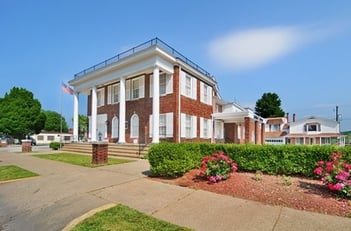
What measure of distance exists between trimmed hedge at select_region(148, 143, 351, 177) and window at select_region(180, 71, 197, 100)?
984 centimetres

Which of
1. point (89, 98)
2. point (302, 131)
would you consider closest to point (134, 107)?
point (89, 98)

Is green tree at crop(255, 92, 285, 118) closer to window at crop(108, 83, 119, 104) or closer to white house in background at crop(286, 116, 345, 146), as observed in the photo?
white house in background at crop(286, 116, 345, 146)

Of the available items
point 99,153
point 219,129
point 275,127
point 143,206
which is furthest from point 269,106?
point 143,206

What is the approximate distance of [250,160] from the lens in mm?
8258

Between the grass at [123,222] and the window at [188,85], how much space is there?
13.9 meters

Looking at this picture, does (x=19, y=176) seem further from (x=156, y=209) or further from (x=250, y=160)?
(x=250, y=160)

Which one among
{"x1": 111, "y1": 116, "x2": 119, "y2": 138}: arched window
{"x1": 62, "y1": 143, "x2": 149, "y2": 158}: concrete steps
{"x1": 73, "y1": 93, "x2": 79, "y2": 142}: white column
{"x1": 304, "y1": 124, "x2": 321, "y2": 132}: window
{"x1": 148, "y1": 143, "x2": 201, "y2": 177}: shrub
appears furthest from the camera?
{"x1": 304, "y1": 124, "x2": 321, "y2": 132}: window

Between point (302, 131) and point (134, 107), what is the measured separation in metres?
33.1

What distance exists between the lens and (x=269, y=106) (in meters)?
52.5

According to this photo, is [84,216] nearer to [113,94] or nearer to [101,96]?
[113,94]

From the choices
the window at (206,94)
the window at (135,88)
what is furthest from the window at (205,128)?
the window at (135,88)

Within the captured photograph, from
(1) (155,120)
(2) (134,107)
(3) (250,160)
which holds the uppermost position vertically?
(2) (134,107)

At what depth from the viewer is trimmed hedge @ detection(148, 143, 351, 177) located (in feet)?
24.0

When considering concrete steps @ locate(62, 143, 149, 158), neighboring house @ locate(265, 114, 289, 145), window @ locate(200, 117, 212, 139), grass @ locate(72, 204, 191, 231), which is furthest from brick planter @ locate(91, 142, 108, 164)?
neighboring house @ locate(265, 114, 289, 145)
